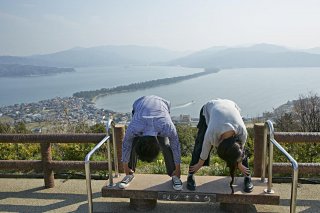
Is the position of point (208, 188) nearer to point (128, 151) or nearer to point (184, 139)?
point (128, 151)

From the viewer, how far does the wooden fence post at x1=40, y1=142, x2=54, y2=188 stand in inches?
179

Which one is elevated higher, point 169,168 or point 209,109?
point 209,109

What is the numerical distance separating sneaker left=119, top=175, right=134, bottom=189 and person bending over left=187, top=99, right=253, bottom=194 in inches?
27.0

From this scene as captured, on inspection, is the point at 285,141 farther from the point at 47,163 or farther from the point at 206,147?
the point at 47,163

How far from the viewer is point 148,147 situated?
3301 millimetres

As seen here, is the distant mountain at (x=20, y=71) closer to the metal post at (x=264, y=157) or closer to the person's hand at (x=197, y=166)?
the person's hand at (x=197, y=166)

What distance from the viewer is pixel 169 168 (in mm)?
3686

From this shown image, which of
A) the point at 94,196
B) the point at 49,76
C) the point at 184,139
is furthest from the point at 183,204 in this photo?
the point at 49,76

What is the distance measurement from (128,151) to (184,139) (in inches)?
204

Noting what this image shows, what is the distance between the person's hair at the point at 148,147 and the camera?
331 centimetres

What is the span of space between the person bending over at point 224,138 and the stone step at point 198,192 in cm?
9

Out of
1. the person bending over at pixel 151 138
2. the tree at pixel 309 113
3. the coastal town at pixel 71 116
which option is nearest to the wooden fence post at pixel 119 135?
the coastal town at pixel 71 116

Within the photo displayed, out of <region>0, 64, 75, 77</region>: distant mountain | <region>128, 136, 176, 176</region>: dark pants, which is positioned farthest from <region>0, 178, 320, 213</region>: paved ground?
<region>0, 64, 75, 77</region>: distant mountain

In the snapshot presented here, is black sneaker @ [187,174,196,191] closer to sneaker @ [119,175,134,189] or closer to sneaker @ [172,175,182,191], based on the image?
sneaker @ [172,175,182,191]
